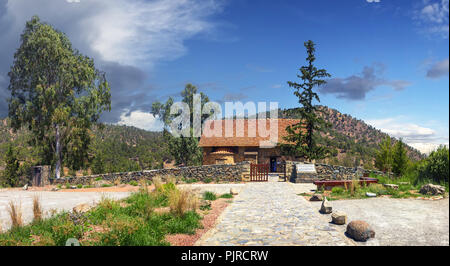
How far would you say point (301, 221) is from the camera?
7723 millimetres

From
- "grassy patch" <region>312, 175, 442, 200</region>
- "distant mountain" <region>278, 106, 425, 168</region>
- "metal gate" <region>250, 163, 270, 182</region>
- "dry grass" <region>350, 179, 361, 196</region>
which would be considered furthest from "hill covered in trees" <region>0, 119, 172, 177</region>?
"distant mountain" <region>278, 106, 425, 168</region>

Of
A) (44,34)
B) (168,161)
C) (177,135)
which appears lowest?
(168,161)

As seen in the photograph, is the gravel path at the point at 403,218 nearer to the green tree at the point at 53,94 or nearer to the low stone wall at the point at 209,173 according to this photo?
the low stone wall at the point at 209,173

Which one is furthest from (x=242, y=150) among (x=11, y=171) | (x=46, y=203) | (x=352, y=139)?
(x=352, y=139)

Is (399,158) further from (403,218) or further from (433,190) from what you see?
(403,218)

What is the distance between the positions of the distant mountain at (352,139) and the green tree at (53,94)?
37.7m

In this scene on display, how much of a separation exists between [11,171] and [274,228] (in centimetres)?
3531

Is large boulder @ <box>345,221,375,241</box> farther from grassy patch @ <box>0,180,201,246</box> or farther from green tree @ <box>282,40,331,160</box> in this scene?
green tree @ <box>282,40,331,160</box>

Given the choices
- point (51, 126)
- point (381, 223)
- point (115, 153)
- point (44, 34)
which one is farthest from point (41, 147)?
point (115, 153)

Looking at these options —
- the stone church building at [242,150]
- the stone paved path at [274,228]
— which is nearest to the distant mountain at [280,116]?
the stone church building at [242,150]

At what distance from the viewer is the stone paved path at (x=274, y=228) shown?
597 centimetres

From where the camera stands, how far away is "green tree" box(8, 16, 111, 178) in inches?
1007
